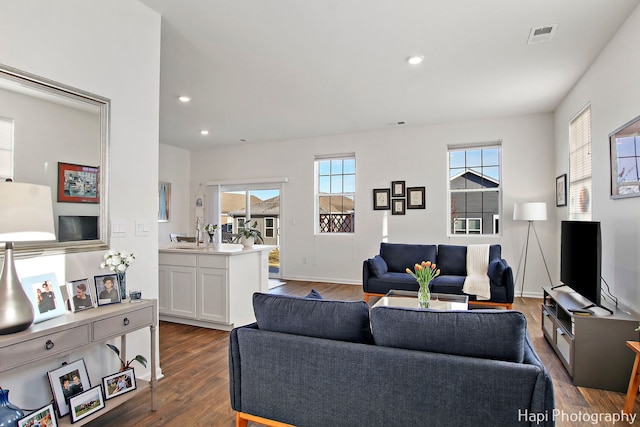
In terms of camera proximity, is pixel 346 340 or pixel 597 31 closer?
pixel 346 340

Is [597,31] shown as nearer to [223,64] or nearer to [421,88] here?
[421,88]

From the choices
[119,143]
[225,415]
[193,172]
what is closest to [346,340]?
[225,415]

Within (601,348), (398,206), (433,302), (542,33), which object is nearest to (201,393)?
(433,302)

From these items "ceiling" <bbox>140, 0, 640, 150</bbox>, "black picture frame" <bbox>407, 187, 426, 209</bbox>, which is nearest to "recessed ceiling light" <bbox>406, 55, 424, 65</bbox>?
"ceiling" <bbox>140, 0, 640, 150</bbox>

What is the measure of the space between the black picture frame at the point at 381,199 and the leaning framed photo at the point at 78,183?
15.6ft

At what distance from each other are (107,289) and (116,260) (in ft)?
0.58

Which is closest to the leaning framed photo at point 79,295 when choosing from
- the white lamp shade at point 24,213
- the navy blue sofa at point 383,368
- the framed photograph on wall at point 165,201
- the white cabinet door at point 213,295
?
the white lamp shade at point 24,213

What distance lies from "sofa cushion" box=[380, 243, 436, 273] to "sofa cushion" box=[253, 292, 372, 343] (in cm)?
352

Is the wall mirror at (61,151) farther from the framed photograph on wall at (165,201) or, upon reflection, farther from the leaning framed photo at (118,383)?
the framed photograph on wall at (165,201)

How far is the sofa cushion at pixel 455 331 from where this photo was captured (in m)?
1.47

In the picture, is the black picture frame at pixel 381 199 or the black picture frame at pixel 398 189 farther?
the black picture frame at pixel 381 199

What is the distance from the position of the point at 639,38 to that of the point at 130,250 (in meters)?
4.05

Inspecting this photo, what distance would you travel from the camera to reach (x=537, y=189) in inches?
213

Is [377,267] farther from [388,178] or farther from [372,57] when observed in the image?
[372,57]
